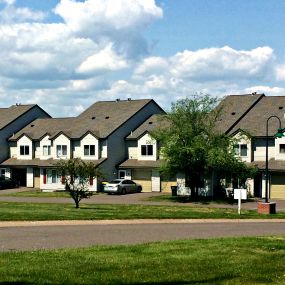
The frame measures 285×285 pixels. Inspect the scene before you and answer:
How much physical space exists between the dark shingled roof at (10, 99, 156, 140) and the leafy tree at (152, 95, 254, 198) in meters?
11.4

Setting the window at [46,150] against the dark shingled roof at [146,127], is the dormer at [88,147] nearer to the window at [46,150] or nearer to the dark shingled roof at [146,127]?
the dark shingled roof at [146,127]

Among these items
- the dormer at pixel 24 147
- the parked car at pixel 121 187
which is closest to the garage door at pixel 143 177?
the parked car at pixel 121 187

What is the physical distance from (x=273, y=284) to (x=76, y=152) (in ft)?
168

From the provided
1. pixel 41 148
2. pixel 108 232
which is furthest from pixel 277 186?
pixel 108 232

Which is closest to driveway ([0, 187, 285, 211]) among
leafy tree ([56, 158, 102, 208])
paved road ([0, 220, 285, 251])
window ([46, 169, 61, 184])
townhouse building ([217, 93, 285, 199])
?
townhouse building ([217, 93, 285, 199])

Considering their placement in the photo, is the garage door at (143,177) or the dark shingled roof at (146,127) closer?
the garage door at (143,177)

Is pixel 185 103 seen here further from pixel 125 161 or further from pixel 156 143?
pixel 125 161

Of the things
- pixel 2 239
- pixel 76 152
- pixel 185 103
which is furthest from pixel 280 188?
pixel 2 239

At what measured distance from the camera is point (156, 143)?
188ft

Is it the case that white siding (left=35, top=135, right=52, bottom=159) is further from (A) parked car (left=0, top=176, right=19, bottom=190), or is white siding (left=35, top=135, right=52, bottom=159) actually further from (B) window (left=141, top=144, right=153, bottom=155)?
(B) window (left=141, top=144, right=153, bottom=155)

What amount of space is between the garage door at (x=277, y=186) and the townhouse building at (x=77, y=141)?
55.2 feet

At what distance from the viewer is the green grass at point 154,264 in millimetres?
11094

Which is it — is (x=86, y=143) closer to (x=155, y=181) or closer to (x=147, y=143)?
(x=147, y=143)

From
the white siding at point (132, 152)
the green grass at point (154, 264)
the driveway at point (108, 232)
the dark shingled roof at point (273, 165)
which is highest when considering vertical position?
the white siding at point (132, 152)
